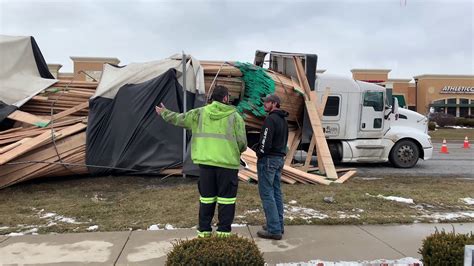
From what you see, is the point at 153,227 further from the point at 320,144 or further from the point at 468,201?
the point at 320,144

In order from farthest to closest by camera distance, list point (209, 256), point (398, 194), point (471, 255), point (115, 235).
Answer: point (398, 194) → point (115, 235) → point (209, 256) → point (471, 255)

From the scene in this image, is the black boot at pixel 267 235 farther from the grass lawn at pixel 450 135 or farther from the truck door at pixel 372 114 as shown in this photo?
the grass lawn at pixel 450 135

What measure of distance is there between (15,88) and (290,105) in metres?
6.87

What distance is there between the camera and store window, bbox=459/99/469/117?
56366mm

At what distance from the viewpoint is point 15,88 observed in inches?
421

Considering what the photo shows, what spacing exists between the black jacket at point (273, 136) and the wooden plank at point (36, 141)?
5.44 metres

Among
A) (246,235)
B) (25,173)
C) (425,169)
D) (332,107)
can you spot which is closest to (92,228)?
(246,235)

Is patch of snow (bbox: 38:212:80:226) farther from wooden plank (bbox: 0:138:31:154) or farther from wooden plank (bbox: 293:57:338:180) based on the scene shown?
wooden plank (bbox: 293:57:338:180)

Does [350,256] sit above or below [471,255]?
below

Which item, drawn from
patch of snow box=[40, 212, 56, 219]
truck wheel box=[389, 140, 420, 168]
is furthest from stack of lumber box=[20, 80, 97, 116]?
truck wheel box=[389, 140, 420, 168]

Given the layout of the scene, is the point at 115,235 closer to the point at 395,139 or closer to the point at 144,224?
the point at 144,224

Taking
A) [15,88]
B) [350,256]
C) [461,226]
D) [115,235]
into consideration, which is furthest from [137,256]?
[15,88]

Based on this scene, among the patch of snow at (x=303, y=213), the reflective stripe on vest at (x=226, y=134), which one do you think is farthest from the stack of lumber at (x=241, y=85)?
the reflective stripe on vest at (x=226, y=134)

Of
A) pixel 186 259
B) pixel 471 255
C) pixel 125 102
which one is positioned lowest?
pixel 186 259
